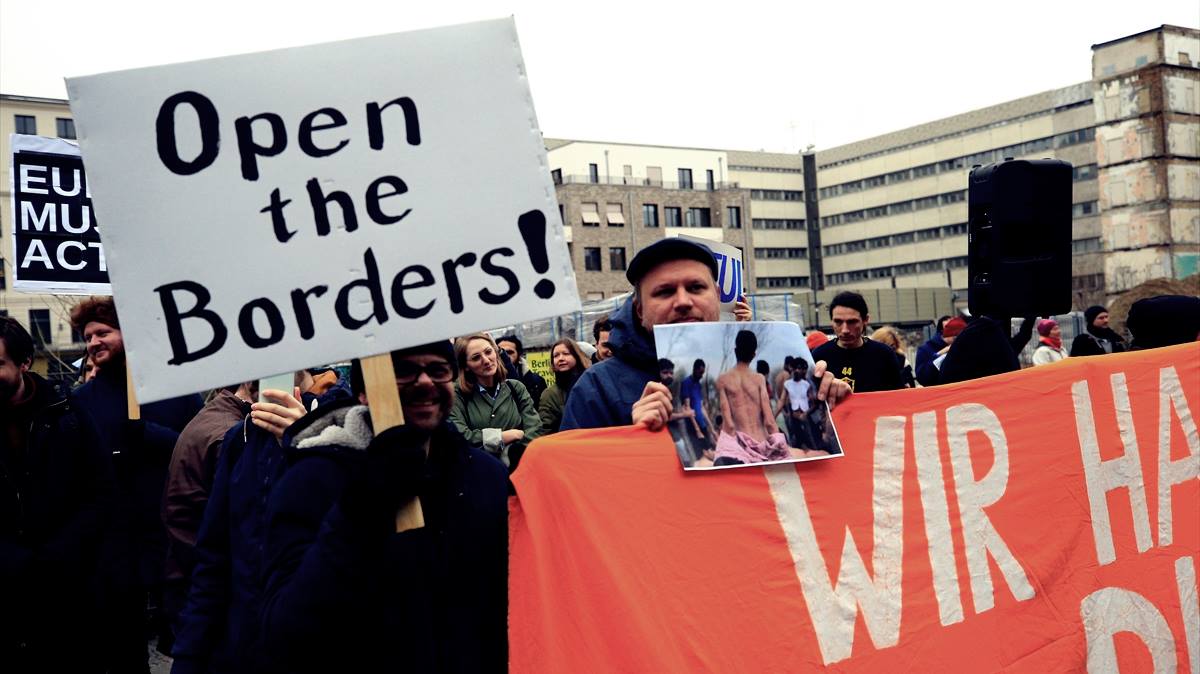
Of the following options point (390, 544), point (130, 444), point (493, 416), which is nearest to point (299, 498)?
point (390, 544)

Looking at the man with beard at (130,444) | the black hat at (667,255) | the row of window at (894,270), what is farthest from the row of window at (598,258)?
the black hat at (667,255)

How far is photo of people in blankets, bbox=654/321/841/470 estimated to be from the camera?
3182 millimetres

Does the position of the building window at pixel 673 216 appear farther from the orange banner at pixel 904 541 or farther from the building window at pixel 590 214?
the orange banner at pixel 904 541

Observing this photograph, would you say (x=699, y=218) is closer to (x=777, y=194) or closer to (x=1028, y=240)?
(x=777, y=194)

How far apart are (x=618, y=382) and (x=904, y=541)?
1067 mm

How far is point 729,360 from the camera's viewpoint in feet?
10.6

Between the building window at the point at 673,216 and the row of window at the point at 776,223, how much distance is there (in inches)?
1079

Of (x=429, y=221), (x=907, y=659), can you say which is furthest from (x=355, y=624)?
(x=907, y=659)

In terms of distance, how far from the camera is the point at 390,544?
2367mm

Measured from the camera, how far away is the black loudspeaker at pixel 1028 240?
192 inches

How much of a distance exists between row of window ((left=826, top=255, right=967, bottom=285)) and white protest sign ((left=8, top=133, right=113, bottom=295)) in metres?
83.9

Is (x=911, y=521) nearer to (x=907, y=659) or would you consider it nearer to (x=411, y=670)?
(x=907, y=659)

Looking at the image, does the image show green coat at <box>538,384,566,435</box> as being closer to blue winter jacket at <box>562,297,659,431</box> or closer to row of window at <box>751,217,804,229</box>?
blue winter jacket at <box>562,297,659,431</box>

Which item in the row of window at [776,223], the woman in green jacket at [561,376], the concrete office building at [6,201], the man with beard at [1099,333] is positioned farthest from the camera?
the row of window at [776,223]
